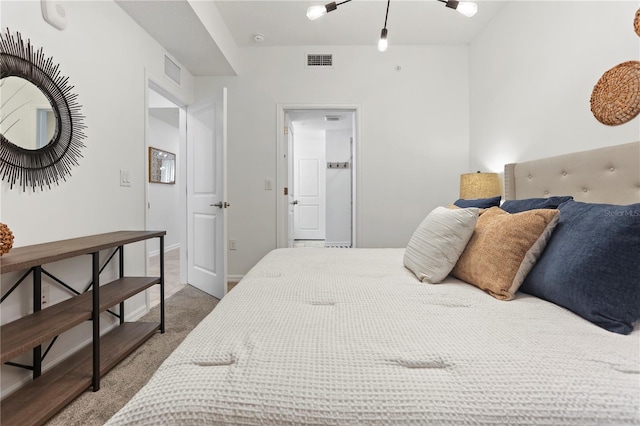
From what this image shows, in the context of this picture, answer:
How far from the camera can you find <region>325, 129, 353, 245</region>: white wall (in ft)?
18.5

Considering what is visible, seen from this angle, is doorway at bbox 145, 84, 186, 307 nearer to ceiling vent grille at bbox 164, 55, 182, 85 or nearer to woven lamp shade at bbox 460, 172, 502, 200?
ceiling vent grille at bbox 164, 55, 182, 85

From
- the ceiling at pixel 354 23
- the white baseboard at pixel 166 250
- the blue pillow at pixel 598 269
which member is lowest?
the white baseboard at pixel 166 250

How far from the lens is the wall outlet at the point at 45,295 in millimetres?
1520

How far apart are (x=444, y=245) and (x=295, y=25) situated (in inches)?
105

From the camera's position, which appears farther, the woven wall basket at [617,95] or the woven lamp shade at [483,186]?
the woven lamp shade at [483,186]

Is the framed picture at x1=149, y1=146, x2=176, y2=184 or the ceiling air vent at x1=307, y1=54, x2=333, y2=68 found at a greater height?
the ceiling air vent at x1=307, y1=54, x2=333, y2=68

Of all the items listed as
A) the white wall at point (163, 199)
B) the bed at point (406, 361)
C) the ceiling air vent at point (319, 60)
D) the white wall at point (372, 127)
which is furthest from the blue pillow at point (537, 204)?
the white wall at point (163, 199)

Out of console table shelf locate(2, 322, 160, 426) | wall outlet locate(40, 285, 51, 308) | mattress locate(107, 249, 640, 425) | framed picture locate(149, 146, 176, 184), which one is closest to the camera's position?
mattress locate(107, 249, 640, 425)

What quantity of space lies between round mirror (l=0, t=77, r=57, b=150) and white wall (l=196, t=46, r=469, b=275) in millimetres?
1764

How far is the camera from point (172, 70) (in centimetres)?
274

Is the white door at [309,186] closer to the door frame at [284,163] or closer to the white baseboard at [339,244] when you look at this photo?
the white baseboard at [339,244]

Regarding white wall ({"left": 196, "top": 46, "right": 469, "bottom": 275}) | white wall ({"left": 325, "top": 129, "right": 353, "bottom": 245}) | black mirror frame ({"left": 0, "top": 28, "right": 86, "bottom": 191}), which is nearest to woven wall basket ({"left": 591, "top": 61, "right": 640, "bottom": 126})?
white wall ({"left": 196, "top": 46, "right": 469, "bottom": 275})

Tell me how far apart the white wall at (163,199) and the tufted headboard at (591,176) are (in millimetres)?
4882

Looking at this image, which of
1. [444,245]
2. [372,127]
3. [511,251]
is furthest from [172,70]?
[511,251]
